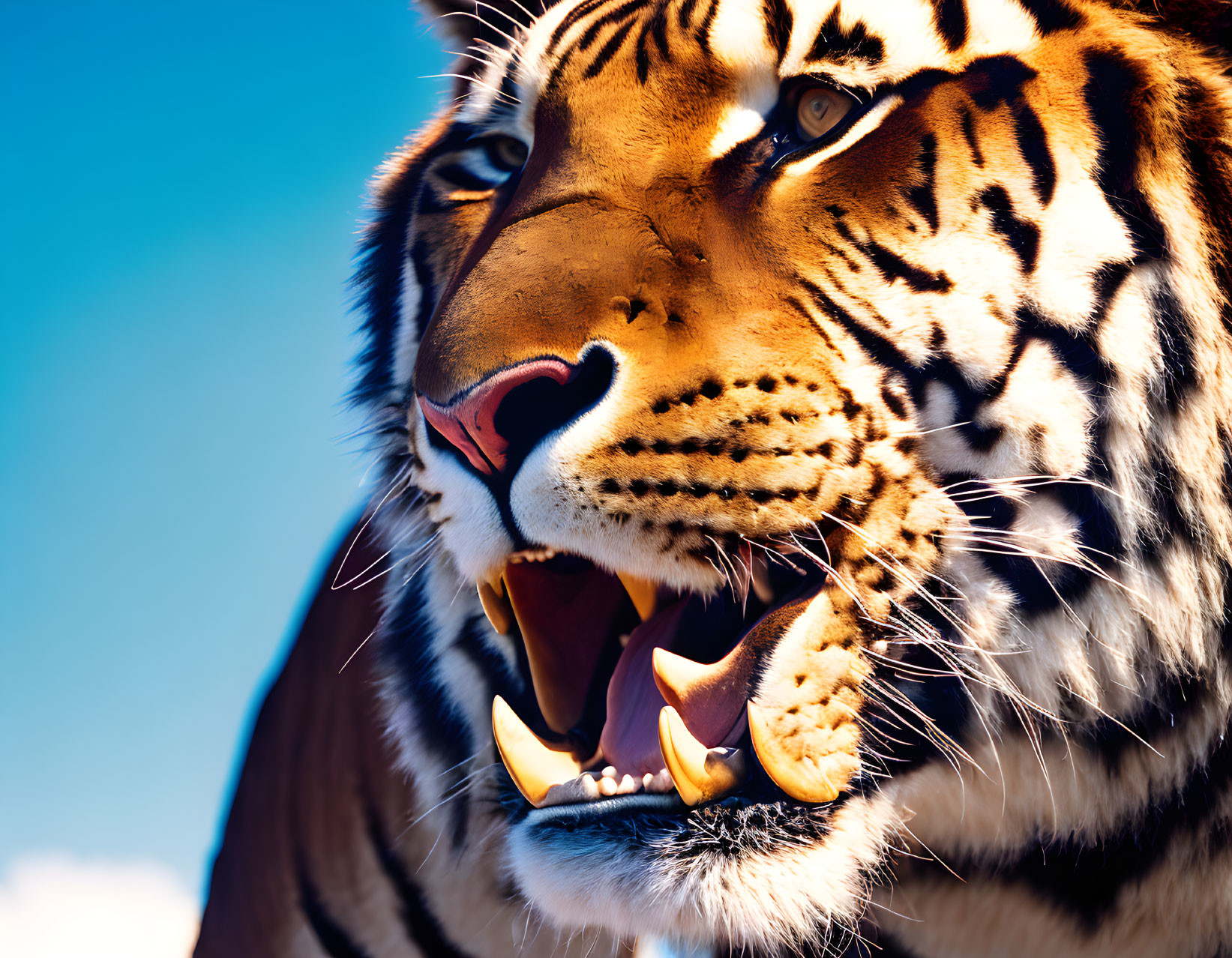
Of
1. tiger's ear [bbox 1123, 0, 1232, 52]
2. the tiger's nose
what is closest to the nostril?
the tiger's nose

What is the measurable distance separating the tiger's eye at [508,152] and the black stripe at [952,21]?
530 mm

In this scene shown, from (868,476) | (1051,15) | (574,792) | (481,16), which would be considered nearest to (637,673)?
(574,792)

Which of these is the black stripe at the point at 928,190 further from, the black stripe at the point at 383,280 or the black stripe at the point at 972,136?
the black stripe at the point at 383,280

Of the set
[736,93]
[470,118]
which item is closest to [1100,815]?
[736,93]

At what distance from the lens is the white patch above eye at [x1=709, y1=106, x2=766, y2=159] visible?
3.50ft

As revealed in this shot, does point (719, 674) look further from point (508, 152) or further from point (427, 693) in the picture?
point (508, 152)

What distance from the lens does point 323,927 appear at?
58.6 inches

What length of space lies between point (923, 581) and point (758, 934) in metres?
0.35

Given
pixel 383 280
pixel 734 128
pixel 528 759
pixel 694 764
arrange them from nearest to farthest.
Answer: pixel 694 764 → pixel 528 759 → pixel 734 128 → pixel 383 280

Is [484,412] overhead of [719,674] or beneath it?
overhead

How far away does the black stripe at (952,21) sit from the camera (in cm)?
104

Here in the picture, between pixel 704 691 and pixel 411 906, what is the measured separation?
78 centimetres

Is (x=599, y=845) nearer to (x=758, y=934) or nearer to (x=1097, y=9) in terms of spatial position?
(x=758, y=934)

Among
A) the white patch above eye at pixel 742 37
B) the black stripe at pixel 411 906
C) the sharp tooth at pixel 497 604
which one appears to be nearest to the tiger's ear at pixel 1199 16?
the white patch above eye at pixel 742 37
